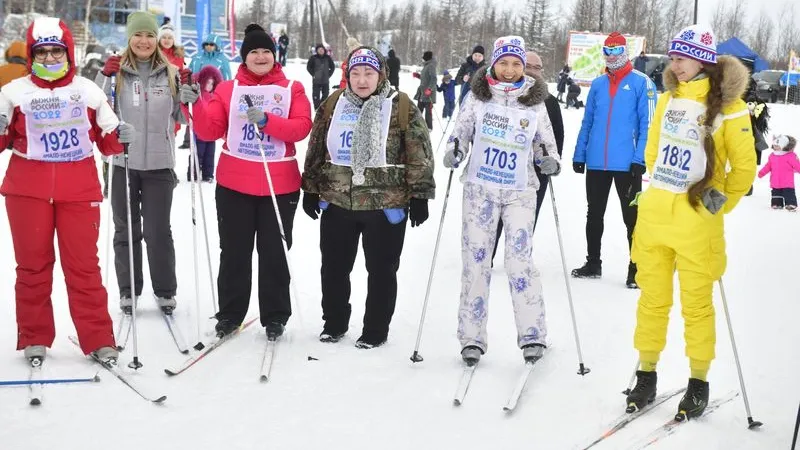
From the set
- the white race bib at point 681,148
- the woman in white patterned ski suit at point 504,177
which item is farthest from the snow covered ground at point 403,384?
the white race bib at point 681,148

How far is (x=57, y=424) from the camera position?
3.94 m

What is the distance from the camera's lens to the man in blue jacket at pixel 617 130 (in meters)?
6.90

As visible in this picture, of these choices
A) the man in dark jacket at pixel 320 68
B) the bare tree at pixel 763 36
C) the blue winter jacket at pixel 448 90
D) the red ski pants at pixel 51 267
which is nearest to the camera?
the red ski pants at pixel 51 267

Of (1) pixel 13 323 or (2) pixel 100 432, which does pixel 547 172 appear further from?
(1) pixel 13 323

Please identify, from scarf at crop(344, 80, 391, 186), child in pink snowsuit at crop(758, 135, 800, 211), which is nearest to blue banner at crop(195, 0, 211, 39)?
child in pink snowsuit at crop(758, 135, 800, 211)

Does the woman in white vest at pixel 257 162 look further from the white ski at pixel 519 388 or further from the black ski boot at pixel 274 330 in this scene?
the white ski at pixel 519 388

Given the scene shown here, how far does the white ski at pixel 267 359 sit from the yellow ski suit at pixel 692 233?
196 cm

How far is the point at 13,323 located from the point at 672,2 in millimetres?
68901

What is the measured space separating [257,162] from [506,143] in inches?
58.2

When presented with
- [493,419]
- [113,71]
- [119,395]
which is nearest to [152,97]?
[113,71]

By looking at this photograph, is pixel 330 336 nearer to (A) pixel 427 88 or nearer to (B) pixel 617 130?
(B) pixel 617 130

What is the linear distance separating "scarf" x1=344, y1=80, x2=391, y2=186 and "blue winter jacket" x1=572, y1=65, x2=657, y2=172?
2.57m

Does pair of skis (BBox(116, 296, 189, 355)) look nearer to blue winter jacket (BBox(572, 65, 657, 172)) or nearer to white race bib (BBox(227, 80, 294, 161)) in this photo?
white race bib (BBox(227, 80, 294, 161))

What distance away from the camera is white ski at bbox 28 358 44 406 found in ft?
13.6
